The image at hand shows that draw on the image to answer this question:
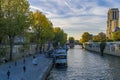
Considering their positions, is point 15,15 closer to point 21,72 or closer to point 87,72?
point 87,72

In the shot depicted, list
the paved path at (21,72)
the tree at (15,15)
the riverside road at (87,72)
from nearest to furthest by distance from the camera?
1. the paved path at (21,72)
2. the riverside road at (87,72)
3. the tree at (15,15)

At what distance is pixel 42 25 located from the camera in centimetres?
8375

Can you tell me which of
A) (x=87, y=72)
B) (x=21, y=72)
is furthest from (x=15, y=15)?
(x=21, y=72)

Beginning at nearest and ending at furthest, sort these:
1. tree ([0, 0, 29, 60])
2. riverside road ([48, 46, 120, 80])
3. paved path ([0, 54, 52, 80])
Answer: paved path ([0, 54, 52, 80]), riverside road ([48, 46, 120, 80]), tree ([0, 0, 29, 60])

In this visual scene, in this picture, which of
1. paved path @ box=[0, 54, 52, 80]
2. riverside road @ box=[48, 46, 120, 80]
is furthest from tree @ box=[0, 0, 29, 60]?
riverside road @ box=[48, 46, 120, 80]

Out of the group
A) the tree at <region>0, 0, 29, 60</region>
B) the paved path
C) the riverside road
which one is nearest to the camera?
the paved path

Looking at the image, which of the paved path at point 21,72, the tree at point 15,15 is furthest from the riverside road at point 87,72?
the tree at point 15,15

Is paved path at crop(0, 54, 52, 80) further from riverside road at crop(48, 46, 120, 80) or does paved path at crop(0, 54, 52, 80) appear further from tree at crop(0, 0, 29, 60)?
tree at crop(0, 0, 29, 60)

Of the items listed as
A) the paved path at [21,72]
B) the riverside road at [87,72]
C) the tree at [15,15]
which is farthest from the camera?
the tree at [15,15]

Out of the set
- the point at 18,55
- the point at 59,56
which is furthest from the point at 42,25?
the point at 59,56

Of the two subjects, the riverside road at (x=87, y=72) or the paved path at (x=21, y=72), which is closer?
the paved path at (x=21, y=72)

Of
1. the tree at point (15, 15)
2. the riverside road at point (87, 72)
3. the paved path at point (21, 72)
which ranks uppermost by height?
the tree at point (15, 15)

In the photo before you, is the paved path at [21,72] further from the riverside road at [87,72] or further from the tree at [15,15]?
the tree at [15,15]

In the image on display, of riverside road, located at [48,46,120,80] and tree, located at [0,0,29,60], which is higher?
tree, located at [0,0,29,60]
